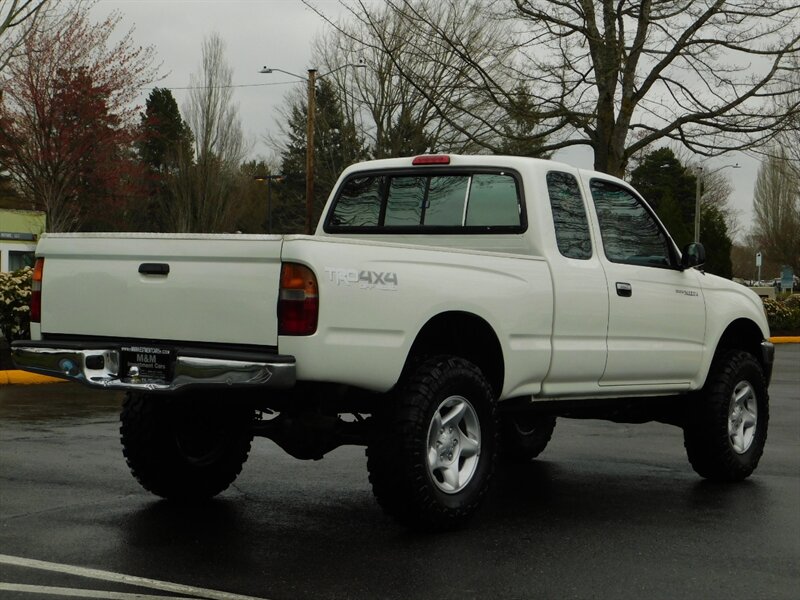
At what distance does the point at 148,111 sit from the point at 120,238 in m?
67.5

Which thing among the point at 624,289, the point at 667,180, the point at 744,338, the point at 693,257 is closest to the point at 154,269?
the point at 624,289

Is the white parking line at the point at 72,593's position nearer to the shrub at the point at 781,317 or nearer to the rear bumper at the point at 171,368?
the rear bumper at the point at 171,368

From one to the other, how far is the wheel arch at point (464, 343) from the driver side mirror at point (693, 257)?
1973mm

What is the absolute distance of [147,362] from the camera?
596cm

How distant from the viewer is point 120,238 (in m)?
6.15

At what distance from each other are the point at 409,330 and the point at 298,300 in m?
0.67

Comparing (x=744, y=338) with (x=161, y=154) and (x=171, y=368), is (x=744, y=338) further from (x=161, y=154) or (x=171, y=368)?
(x=161, y=154)

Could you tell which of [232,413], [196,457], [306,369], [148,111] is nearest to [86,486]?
[196,457]

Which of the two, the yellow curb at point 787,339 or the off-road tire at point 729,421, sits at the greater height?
the off-road tire at point 729,421

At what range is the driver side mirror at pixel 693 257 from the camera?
8133 millimetres

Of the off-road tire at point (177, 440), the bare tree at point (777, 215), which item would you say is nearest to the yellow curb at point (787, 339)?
the off-road tire at point (177, 440)

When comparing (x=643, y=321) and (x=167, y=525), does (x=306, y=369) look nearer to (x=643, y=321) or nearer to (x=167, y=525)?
(x=167, y=525)

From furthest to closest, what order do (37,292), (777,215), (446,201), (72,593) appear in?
(777,215), (446,201), (37,292), (72,593)

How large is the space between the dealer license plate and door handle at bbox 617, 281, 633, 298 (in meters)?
2.99
